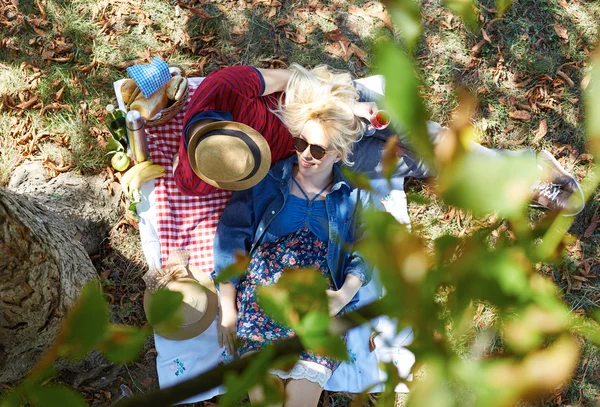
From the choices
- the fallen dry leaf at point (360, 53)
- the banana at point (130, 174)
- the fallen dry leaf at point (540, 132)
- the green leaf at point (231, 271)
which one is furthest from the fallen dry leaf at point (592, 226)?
the green leaf at point (231, 271)

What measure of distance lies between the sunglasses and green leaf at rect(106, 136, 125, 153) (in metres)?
1.36

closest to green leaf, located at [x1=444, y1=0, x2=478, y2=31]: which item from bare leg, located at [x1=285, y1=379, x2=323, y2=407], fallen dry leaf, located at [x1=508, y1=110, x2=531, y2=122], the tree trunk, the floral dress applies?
the tree trunk

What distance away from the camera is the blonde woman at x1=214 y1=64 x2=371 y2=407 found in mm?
3328

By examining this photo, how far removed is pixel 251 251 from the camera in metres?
3.57

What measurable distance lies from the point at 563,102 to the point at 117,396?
414 cm

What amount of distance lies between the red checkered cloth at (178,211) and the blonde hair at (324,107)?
86 centimetres

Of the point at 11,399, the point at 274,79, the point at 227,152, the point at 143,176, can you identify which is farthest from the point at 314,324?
the point at 143,176

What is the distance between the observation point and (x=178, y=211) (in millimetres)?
3832

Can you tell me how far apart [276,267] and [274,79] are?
131 cm

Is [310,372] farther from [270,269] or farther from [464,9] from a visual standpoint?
[464,9]

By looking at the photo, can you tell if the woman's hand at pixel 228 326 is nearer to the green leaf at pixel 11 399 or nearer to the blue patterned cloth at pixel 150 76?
the blue patterned cloth at pixel 150 76

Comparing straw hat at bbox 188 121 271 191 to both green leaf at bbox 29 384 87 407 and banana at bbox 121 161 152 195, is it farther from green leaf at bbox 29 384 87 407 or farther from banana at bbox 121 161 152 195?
green leaf at bbox 29 384 87 407

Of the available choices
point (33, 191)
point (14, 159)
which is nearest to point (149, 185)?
point (33, 191)

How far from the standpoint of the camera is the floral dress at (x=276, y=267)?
337cm
